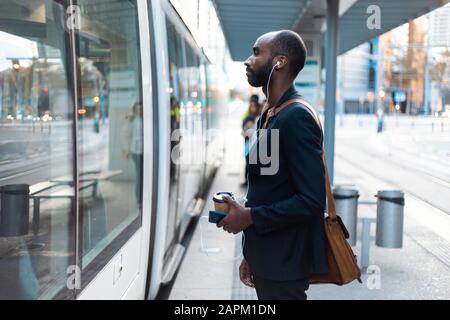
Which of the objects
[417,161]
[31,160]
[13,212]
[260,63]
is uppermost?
[260,63]

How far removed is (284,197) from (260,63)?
55cm

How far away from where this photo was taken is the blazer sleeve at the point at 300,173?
204cm

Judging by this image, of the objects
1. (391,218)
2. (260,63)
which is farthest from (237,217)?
(391,218)

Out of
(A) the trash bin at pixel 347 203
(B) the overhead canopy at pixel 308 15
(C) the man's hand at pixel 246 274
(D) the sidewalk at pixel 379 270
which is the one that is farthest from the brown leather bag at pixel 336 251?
(B) the overhead canopy at pixel 308 15

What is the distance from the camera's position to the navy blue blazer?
205 cm

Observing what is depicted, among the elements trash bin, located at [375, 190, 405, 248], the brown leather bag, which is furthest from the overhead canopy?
the brown leather bag

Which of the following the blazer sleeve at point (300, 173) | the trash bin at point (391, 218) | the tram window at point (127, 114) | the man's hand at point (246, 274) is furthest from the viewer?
the trash bin at point (391, 218)

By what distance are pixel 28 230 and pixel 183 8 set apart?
277 centimetres

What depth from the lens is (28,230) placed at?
409 cm

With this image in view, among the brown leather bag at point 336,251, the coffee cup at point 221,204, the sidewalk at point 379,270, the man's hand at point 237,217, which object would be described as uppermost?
the coffee cup at point 221,204

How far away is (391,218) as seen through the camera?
5.80 meters

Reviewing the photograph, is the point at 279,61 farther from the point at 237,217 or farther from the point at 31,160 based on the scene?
the point at 31,160

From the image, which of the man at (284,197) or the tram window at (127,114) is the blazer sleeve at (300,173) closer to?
the man at (284,197)

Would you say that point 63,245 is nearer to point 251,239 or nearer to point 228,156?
point 251,239
